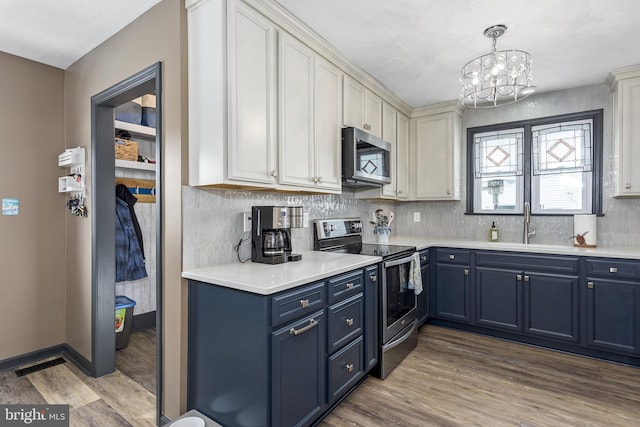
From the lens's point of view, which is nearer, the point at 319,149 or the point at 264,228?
the point at 264,228

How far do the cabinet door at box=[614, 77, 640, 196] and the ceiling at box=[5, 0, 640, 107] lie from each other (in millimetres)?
244

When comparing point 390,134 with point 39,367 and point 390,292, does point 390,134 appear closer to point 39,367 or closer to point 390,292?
point 390,292

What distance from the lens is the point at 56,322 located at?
2830 mm

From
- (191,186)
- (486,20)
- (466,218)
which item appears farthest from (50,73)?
(466,218)

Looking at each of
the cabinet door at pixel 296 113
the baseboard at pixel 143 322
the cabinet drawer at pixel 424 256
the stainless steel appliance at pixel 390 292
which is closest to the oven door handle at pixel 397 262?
the stainless steel appliance at pixel 390 292

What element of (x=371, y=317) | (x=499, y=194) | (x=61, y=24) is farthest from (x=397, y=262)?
(x=61, y=24)

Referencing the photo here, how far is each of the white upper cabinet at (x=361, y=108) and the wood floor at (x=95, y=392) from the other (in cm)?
253

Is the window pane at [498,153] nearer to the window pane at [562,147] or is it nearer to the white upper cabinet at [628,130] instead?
the window pane at [562,147]

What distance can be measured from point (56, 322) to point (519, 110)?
5005 millimetres

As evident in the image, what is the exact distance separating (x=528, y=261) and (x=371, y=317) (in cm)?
174

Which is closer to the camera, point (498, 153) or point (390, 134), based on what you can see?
point (390, 134)

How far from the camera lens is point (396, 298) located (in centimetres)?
271

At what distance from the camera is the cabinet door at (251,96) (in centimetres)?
181

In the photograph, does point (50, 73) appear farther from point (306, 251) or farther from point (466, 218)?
point (466, 218)
